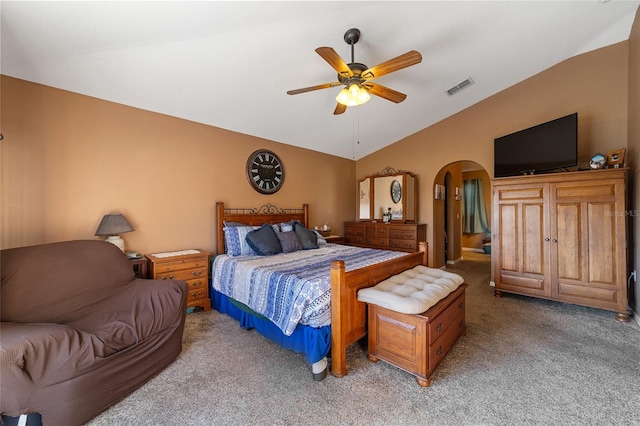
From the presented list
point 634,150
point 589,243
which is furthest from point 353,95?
point 634,150

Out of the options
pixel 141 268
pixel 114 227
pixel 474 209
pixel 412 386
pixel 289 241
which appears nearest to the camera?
pixel 412 386

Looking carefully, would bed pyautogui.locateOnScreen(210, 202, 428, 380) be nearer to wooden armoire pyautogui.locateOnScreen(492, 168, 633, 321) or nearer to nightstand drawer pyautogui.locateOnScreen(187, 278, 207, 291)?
Result: nightstand drawer pyautogui.locateOnScreen(187, 278, 207, 291)

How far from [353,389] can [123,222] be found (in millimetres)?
2843

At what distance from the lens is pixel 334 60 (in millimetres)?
2066

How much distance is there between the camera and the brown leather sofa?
4.56 feet

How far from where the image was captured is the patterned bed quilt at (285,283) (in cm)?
204

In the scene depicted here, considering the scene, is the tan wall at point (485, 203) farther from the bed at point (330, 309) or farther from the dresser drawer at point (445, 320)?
the dresser drawer at point (445, 320)

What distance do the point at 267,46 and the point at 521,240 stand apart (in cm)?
402

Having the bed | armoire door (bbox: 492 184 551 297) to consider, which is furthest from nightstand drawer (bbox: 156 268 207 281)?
armoire door (bbox: 492 184 551 297)

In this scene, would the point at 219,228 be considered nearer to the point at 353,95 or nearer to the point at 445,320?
the point at 353,95

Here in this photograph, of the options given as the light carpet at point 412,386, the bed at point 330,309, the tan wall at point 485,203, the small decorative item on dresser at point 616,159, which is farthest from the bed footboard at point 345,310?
the tan wall at point 485,203

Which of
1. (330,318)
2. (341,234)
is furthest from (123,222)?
(341,234)

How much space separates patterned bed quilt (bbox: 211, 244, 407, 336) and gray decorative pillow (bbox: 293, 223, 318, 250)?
0.24 metres

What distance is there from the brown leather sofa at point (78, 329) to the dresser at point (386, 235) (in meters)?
3.80
